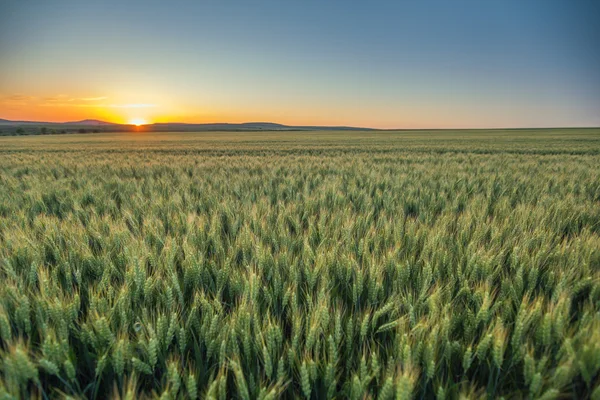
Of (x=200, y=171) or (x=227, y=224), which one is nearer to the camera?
(x=227, y=224)

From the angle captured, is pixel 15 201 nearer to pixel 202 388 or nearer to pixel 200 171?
pixel 200 171

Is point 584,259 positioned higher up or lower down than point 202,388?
higher up

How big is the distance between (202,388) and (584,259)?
6.56 feet

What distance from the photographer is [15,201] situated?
3.60m

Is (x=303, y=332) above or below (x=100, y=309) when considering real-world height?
below

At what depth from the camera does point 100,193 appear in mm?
4082

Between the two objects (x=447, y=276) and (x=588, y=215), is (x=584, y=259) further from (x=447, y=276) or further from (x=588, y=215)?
(x=588, y=215)

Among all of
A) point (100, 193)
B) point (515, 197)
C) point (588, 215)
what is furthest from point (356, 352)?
point (100, 193)

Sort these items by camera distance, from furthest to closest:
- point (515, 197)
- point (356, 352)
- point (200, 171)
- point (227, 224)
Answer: point (200, 171), point (515, 197), point (227, 224), point (356, 352)

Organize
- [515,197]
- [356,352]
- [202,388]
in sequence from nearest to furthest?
[202,388] < [356,352] < [515,197]

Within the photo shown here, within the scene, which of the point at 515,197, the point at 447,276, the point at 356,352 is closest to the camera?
the point at 356,352

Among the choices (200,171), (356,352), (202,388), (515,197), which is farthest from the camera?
(200,171)

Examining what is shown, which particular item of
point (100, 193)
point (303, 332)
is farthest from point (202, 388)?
point (100, 193)

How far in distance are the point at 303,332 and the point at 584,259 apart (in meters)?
1.60
